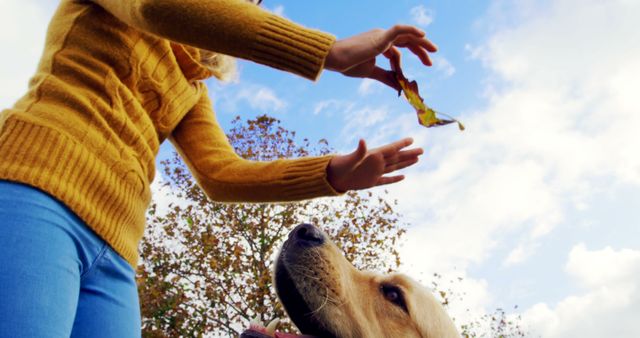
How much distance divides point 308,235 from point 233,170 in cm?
64

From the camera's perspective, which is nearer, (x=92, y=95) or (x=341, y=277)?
(x=92, y=95)

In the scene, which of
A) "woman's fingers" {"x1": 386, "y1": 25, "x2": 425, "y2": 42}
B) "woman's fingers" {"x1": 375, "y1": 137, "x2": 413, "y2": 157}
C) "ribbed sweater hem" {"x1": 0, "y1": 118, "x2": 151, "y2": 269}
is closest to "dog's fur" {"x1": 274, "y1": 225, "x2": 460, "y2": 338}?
"woman's fingers" {"x1": 375, "y1": 137, "x2": 413, "y2": 157}

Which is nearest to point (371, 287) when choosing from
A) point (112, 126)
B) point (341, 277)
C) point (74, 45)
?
point (341, 277)

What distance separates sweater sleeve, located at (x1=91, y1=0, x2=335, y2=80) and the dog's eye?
1.75 metres

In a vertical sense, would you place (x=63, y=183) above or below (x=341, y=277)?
below

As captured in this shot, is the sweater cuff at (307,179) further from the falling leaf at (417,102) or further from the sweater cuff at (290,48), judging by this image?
the sweater cuff at (290,48)

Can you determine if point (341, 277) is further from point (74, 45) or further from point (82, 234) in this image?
point (74, 45)

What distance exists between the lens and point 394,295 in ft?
11.3

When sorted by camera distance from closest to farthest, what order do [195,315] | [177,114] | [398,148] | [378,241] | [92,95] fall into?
[92,95] < [398,148] < [177,114] < [195,315] < [378,241]

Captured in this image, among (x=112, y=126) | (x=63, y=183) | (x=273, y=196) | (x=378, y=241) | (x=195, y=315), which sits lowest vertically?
(x=63, y=183)

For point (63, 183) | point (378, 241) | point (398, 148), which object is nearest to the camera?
point (63, 183)

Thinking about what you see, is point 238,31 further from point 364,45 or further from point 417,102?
point 417,102

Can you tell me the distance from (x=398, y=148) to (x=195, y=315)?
38.0 ft

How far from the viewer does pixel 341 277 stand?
3.24 m
